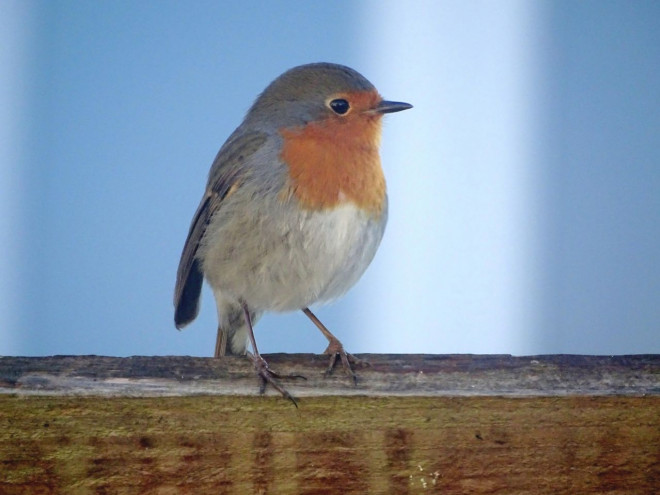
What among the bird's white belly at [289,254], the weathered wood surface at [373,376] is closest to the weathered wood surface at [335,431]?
the weathered wood surface at [373,376]

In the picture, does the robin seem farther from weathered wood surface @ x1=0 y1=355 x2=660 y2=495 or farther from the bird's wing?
weathered wood surface @ x1=0 y1=355 x2=660 y2=495

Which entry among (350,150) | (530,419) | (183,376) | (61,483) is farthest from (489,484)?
(350,150)

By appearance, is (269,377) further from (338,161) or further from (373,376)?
(338,161)

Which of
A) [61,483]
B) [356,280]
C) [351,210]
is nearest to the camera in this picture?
[61,483]

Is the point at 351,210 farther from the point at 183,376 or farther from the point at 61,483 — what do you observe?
the point at 61,483

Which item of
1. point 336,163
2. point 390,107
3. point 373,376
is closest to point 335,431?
point 373,376

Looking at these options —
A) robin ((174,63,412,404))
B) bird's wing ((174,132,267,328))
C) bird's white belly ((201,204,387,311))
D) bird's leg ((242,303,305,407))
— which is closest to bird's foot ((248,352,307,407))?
bird's leg ((242,303,305,407))
